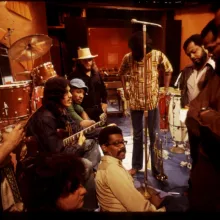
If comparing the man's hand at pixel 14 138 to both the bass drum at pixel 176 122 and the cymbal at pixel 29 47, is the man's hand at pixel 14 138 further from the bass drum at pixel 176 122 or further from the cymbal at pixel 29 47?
the bass drum at pixel 176 122

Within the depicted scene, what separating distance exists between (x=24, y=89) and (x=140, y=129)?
246 centimetres

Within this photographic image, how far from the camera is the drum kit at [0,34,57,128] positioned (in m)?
4.44

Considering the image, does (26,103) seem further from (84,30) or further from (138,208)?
(138,208)

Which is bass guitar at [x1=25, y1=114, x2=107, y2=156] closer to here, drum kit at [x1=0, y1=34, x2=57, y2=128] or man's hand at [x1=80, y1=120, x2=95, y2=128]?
man's hand at [x1=80, y1=120, x2=95, y2=128]

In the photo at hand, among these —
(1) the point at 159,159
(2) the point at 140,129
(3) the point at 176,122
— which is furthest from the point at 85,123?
(3) the point at 176,122

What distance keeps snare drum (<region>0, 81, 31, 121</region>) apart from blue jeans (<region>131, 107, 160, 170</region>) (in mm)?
2300

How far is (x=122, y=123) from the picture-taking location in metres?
6.80

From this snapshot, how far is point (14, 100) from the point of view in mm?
4496

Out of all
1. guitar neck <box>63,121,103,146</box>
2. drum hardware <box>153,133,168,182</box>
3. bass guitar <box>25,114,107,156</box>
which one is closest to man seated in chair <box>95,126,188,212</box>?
bass guitar <box>25,114,107,156</box>

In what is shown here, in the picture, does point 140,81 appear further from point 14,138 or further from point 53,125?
point 14,138

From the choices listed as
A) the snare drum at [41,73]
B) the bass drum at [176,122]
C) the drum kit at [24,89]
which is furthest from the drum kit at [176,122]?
the drum kit at [24,89]

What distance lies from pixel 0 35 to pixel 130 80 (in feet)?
12.3

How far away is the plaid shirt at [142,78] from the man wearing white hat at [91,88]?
815 mm

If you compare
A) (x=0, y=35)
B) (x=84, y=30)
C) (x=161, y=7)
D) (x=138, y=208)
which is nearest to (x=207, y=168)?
(x=138, y=208)
